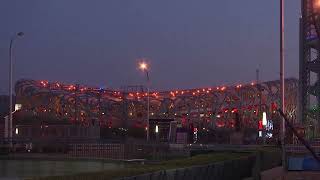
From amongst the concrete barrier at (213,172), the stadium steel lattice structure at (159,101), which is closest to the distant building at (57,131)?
the concrete barrier at (213,172)

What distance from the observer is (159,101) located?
189500mm

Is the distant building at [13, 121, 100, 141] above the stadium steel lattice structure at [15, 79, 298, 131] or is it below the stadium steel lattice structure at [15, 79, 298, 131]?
below

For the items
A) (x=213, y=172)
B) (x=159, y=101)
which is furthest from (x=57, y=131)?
(x=159, y=101)

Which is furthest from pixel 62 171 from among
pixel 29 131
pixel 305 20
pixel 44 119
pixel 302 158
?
pixel 44 119

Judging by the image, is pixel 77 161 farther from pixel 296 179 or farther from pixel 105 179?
pixel 105 179

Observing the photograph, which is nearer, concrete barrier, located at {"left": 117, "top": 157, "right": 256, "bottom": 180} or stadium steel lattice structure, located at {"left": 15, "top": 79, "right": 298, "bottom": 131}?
concrete barrier, located at {"left": 117, "top": 157, "right": 256, "bottom": 180}

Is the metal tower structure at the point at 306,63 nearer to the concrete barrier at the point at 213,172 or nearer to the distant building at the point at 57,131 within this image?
the distant building at the point at 57,131

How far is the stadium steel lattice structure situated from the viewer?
153m

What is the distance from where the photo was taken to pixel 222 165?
76.2 ft

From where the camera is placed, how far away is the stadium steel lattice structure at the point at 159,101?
153m

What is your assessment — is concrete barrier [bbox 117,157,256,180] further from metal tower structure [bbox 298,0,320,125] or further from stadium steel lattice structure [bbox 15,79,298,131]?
stadium steel lattice structure [bbox 15,79,298,131]

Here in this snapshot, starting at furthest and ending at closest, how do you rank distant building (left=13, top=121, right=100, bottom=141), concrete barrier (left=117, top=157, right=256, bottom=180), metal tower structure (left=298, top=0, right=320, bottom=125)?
metal tower structure (left=298, top=0, right=320, bottom=125) → distant building (left=13, top=121, right=100, bottom=141) → concrete barrier (left=117, top=157, right=256, bottom=180)

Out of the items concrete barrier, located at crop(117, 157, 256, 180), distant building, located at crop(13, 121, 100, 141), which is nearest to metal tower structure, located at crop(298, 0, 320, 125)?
distant building, located at crop(13, 121, 100, 141)

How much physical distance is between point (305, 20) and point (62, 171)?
61.7m
